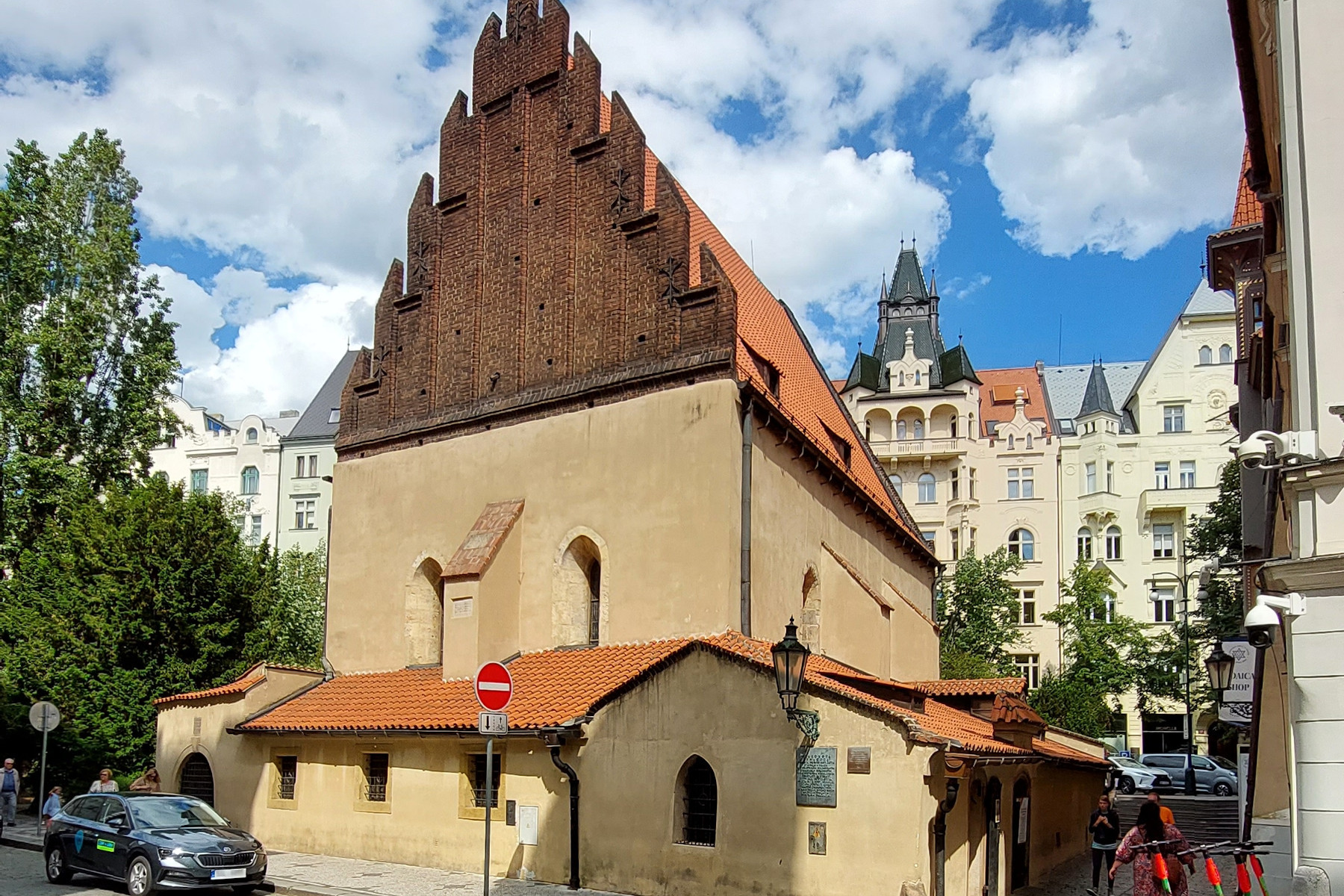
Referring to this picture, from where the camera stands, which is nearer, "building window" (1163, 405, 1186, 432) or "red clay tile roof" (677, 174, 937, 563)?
"red clay tile roof" (677, 174, 937, 563)

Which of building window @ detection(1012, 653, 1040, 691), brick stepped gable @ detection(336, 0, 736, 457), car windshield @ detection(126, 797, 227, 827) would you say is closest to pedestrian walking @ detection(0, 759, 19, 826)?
car windshield @ detection(126, 797, 227, 827)

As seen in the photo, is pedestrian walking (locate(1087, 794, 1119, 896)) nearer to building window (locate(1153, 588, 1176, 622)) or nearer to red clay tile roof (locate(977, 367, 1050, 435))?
building window (locate(1153, 588, 1176, 622))

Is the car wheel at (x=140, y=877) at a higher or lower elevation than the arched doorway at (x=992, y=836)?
lower

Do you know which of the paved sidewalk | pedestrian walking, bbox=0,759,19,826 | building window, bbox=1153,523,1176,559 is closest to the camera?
the paved sidewalk

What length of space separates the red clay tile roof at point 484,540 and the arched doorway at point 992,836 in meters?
8.71

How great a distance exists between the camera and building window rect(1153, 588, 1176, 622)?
60219mm

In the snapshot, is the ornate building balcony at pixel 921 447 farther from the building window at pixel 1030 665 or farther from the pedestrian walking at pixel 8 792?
the pedestrian walking at pixel 8 792

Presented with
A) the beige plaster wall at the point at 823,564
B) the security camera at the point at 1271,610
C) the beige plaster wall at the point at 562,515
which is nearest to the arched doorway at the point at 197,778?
the beige plaster wall at the point at 562,515

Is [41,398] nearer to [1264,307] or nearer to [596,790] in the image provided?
[596,790]

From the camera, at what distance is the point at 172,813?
56.6 feet

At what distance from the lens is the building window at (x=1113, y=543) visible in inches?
2451

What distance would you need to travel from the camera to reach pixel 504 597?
20.8 meters

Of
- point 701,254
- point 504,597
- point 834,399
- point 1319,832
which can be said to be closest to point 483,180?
point 701,254

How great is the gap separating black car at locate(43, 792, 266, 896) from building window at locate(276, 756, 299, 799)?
360 centimetres
